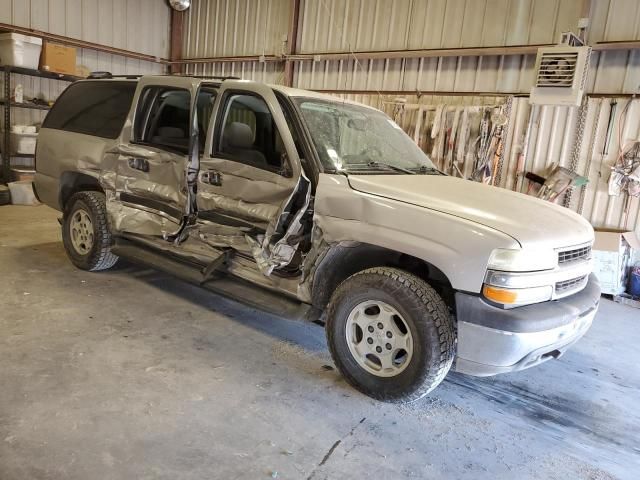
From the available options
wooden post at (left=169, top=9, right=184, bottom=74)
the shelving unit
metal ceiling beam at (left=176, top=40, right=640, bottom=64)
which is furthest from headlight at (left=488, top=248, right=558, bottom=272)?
wooden post at (left=169, top=9, right=184, bottom=74)

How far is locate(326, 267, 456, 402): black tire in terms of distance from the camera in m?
2.78

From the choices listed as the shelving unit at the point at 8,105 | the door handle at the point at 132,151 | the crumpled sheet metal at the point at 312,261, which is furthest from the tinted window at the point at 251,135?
the shelving unit at the point at 8,105

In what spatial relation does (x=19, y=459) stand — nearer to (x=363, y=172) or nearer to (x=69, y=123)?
(x=363, y=172)

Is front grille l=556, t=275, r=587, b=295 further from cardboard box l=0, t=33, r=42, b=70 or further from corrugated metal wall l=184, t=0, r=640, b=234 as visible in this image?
cardboard box l=0, t=33, r=42, b=70

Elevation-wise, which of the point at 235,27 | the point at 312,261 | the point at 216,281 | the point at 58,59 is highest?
the point at 235,27

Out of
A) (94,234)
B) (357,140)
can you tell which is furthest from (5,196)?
(357,140)

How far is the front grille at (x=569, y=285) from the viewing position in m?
2.90

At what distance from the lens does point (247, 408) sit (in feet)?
9.36

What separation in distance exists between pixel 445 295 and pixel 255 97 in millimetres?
1975

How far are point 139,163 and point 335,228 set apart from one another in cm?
211

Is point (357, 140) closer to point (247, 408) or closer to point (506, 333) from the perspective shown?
point (506, 333)

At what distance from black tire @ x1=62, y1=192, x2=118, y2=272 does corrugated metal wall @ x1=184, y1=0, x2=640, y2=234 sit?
502 centimetres

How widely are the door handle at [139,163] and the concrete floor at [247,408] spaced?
3.79 feet

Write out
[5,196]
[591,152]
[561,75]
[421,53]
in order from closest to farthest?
[561,75] < [591,152] < [421,53] < [5,196]
